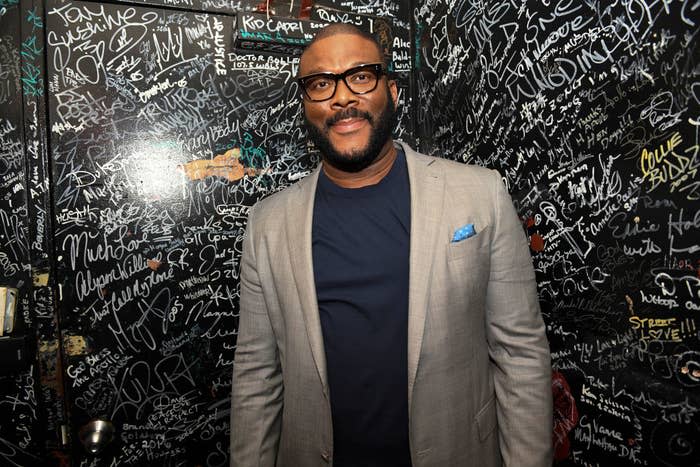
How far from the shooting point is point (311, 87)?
4.91 feet

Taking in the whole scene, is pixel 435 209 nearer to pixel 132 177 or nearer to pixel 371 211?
pixel 371 211

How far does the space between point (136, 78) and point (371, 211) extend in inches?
55.7

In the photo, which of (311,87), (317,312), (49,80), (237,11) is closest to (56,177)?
(49,80)

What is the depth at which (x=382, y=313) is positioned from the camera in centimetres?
128

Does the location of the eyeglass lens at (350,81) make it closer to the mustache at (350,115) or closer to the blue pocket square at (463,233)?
the mustache at (350,115)

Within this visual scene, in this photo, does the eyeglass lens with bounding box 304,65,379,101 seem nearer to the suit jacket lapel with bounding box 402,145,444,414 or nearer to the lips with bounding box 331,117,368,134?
the lips with bounding box 331,117,368,134

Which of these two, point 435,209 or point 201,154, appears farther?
point 201,154

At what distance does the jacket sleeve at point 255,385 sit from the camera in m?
1.46

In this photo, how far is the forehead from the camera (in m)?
1.43

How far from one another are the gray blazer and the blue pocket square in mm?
14
